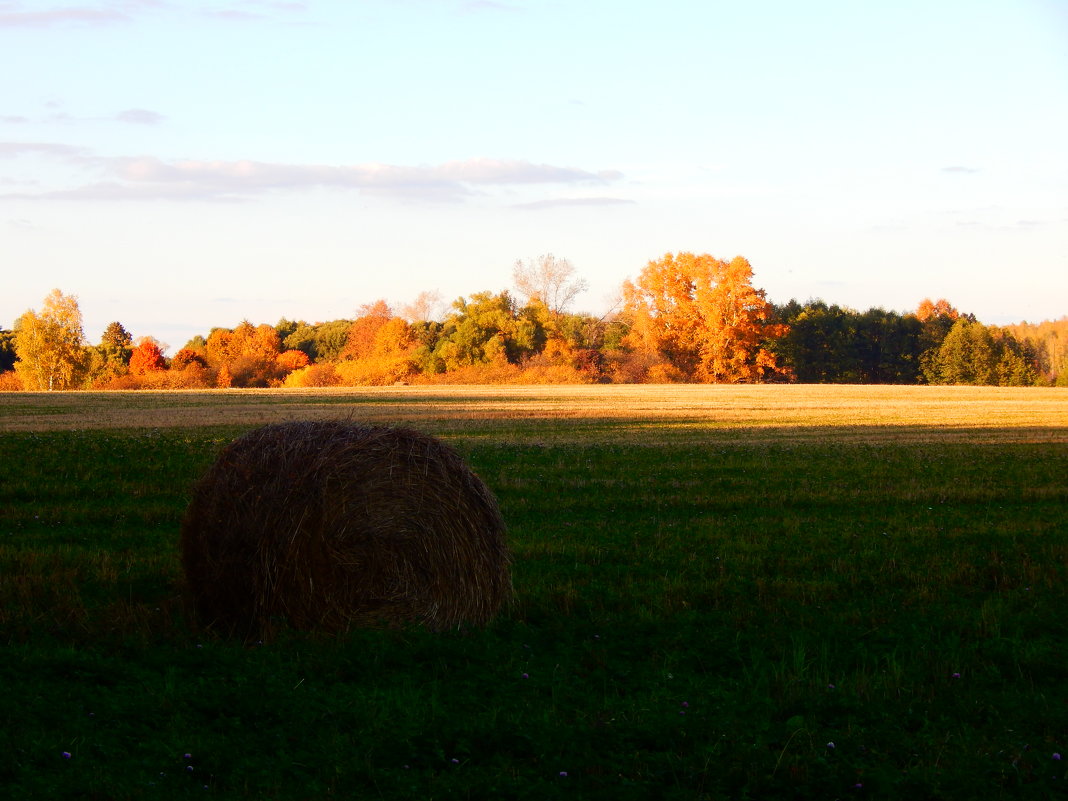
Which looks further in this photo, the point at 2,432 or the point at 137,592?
the point at 2,432

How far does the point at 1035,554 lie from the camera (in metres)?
9.79

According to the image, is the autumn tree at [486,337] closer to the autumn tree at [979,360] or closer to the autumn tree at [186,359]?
the autumn tree at [186,359]

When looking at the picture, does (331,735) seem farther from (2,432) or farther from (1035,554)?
(2,432)

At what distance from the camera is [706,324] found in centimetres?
8125

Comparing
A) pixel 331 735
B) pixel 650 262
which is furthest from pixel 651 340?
pixel 331 735

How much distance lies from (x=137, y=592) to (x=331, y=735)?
11.8 ft

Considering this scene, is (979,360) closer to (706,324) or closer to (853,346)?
(853,346)

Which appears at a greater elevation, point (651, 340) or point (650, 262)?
point (650, 262)

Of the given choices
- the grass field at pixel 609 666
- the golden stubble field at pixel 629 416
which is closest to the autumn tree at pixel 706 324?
the golden stubble field at pixel 629 416

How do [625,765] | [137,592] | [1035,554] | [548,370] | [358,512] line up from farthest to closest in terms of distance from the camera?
[548,370], [1035,554], [137,592], [358,512], [625,765]

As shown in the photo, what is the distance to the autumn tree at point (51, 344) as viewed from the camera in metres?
74.4

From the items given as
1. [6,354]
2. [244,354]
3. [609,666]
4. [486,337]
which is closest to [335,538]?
[609,666]

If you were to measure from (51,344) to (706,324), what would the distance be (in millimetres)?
48403

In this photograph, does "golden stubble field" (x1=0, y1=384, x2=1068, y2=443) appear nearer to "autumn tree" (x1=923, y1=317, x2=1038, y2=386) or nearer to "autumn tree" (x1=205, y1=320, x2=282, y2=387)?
"autumn tree" (x1=923, y1=317, x2=1038, y2=386)
